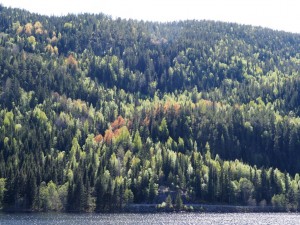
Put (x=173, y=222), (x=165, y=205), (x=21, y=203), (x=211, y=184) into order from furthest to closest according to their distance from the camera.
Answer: (x=211, y=184)
(x=165, y=205)
(x=21, y=203)
(x=173, y=222)

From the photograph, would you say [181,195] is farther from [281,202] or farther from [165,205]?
[281,202]

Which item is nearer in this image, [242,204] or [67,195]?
[67,195]

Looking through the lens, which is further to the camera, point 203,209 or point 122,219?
point 203,209

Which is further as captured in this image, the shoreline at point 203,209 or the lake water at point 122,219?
the shoreline at point 203,209

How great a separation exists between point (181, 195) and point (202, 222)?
45941 mm

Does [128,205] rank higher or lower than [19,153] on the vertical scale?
lower

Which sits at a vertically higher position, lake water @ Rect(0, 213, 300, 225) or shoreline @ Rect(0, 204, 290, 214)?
shoreline @ Rect(0, 204, 290, 214)

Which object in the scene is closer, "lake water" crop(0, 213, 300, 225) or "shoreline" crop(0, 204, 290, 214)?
"lake water" crop(0, 213, 300, 225)

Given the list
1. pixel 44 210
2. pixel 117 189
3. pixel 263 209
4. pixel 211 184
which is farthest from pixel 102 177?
pixel 263 209

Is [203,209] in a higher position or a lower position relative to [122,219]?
higher

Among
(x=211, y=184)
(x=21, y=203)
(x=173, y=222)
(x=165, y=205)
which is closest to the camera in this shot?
(x=173, y=222)

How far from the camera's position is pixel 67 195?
16750cm

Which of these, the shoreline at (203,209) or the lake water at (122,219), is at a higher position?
the shoreline at (203,209)

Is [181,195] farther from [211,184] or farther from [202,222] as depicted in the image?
[202,222]
